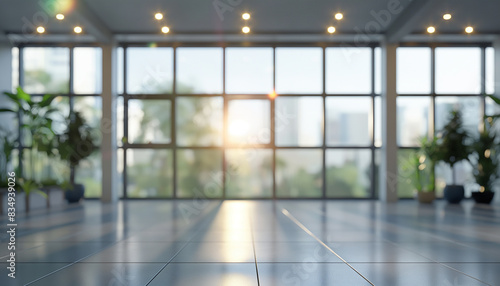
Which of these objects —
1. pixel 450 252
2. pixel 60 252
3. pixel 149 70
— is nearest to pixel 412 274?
pixel 450 252

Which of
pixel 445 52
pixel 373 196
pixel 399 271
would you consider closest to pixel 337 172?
pixel 373 196

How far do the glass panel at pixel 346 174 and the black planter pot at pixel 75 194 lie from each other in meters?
5.37

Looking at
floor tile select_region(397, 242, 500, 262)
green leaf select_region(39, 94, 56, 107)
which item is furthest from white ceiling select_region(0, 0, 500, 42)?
floor tile select_region(397, 242, 500, 262)

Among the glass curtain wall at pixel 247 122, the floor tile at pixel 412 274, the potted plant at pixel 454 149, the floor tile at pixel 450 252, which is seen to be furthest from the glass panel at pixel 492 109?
the floor tile at pixel 412 274

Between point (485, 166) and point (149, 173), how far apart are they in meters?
7.24

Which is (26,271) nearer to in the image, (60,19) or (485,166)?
(60,19)

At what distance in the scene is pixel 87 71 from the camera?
1054 centimetres

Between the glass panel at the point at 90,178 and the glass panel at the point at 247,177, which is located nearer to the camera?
the glass panel at the point at 90,178

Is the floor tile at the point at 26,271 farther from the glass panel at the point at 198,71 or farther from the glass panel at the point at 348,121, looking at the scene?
the glass panel at the point at 348,121

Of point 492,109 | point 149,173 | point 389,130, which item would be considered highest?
point 492,109

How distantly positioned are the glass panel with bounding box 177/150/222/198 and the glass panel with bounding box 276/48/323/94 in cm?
226

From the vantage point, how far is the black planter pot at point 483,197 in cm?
959

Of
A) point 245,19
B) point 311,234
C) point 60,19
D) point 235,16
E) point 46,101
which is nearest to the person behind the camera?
point 311,234

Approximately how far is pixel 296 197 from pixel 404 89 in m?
3.49
